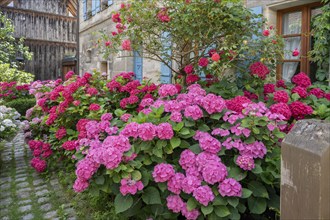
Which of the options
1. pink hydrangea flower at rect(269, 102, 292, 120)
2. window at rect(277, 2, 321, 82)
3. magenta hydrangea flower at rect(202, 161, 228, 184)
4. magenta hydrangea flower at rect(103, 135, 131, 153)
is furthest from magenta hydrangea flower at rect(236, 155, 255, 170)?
window at rect(277, 2, 321, 82)

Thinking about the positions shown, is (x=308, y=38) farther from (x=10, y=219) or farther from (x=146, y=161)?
(x=10, y=219)

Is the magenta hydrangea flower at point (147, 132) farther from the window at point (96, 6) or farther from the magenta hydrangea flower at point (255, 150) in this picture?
the window at point (96, 6)

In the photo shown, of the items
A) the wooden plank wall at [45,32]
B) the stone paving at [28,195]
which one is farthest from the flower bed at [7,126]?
the wooden plank wall at [45,32]

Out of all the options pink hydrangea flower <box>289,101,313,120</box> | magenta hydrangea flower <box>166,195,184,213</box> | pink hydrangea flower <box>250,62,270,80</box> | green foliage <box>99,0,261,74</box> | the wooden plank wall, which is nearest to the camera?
magenta hydrangea flower <box>166,195,184,213</box>

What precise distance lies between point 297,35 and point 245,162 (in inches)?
127

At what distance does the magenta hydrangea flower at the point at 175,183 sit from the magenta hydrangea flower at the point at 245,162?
1.27 ft

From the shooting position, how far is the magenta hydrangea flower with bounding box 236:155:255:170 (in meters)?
1.98

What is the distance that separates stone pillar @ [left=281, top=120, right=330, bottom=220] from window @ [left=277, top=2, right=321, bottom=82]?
3.46 meters

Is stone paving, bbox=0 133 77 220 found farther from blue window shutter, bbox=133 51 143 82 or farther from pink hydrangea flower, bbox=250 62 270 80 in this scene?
blue window shutter, bbox=133 51 143 82

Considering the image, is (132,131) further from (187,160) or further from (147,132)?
(187,160)

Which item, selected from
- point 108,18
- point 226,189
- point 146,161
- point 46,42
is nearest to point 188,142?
point 146,161

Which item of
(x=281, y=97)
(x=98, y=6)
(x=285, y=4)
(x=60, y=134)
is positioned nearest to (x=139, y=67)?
(x=98, y=6)

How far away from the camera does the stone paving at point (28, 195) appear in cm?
289

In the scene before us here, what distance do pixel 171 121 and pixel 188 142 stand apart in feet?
0.74
